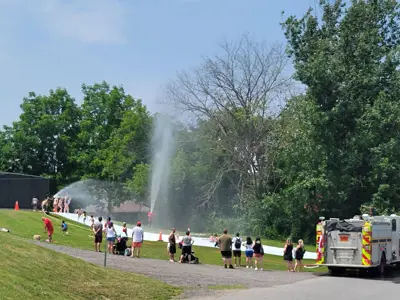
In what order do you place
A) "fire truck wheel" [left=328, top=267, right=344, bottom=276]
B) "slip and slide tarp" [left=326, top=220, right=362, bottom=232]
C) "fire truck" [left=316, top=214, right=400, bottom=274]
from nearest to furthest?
"fire truck" [left=316, top=214, right=400, bottom=274]
"slip and slide tarp" [left=326, top=220, right=362, bottom=232]
"fire truck wheel" [left=328, top=267, right=344, bottom=276]

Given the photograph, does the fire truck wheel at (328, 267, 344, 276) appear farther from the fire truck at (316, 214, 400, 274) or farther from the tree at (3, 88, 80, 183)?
the tree at (3, 88, 80, 183)

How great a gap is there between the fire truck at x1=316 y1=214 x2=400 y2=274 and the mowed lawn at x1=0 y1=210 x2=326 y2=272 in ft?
10.0

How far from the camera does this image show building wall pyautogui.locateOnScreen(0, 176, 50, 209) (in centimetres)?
5288

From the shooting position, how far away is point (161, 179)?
199ft

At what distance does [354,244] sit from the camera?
27.2 meters

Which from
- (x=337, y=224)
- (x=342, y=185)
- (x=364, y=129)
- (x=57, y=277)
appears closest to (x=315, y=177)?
(x=342, y=185)

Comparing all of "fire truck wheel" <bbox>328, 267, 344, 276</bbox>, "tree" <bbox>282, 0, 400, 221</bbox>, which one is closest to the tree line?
"tree" <bbox>282, 0, 400, 221</bbox>

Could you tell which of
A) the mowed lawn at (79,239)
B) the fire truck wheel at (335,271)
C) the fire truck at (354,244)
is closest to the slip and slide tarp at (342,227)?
the fire truck at (354,244)

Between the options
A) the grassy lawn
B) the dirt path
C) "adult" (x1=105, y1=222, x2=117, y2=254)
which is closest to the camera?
the grassy lawn

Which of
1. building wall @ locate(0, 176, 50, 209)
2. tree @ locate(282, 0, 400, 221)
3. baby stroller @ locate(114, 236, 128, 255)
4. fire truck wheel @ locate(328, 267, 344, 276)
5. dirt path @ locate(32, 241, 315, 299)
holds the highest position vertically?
tree @ locate(282, 0, 400, 221)

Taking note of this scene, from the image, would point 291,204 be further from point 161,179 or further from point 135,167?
point 135,167

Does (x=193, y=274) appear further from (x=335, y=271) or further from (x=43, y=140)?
(x=43, y=140)

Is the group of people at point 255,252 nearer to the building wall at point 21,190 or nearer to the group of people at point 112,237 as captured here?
the group of people at point 112,237

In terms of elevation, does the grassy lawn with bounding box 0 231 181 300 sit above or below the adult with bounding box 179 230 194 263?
below
